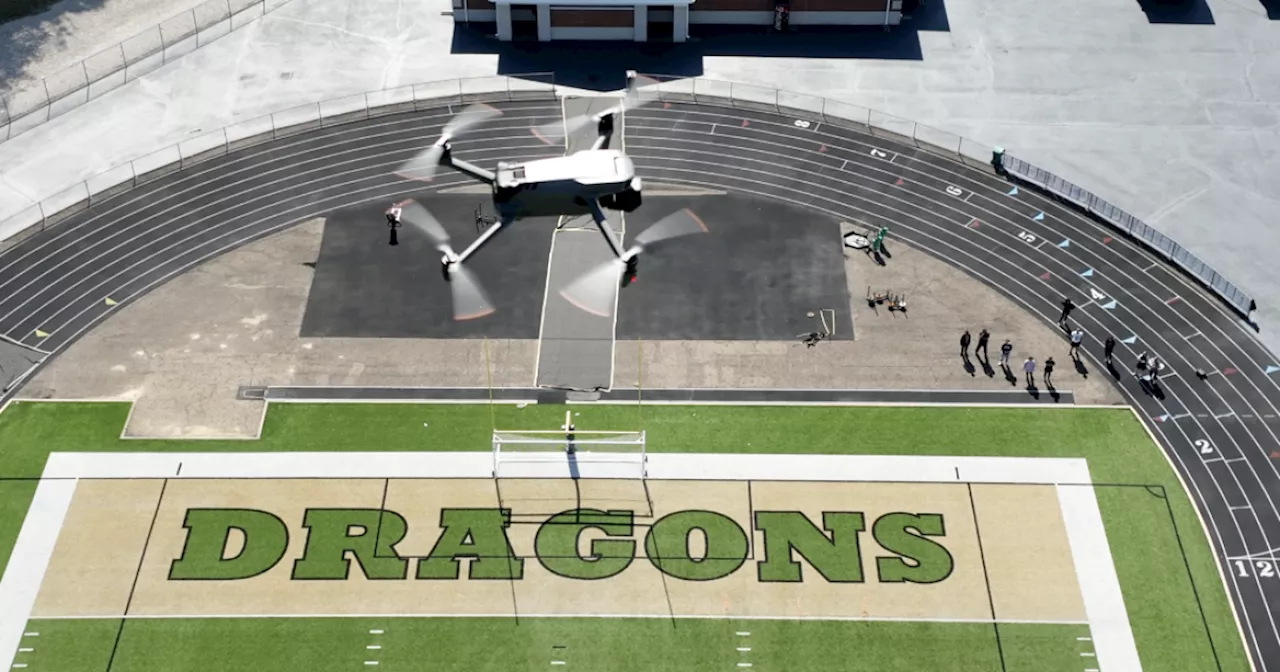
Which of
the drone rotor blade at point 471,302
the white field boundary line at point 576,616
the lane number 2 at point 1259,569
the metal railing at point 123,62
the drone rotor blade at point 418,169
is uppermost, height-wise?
the metal railing at point 123,62

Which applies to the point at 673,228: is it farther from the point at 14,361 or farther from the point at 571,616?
the point at 14,361

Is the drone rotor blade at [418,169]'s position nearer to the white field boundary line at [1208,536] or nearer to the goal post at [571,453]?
the goal post at [571,453]

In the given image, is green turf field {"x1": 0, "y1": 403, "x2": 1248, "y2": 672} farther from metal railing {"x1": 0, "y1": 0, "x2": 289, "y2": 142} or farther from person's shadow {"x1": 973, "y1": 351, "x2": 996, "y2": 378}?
metal railing {"x1": 0, "y1": 0, "x2": 289, "y2": 142}

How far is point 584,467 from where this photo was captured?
64625 millimetres

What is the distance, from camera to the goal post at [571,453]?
211 ft

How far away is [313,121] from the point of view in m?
83.4

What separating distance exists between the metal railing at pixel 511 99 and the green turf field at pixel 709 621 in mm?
14448

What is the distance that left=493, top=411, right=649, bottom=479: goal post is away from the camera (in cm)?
6444

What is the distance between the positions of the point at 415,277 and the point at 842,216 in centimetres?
2481

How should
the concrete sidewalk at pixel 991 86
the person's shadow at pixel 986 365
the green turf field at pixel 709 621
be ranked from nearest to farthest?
the green turf field at pixel 709 621, the person's shadow at pixel 986 365, the concrete sidewalk at pixel 991 86

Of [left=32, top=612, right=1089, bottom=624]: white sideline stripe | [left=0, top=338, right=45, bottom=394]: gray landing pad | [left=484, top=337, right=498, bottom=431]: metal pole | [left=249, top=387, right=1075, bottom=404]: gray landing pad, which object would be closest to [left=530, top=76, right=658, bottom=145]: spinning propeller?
[left=484, top=337, right=498, bottom=431]: metal pole

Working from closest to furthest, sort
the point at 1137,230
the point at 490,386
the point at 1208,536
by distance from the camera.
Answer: the point at 1208,536, the point at 490,386, the point at 1137,230

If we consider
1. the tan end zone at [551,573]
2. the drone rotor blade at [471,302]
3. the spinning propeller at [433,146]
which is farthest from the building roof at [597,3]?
the tan end zone at [551,573]

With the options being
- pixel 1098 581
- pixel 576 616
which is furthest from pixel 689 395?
pixel 1098 581
